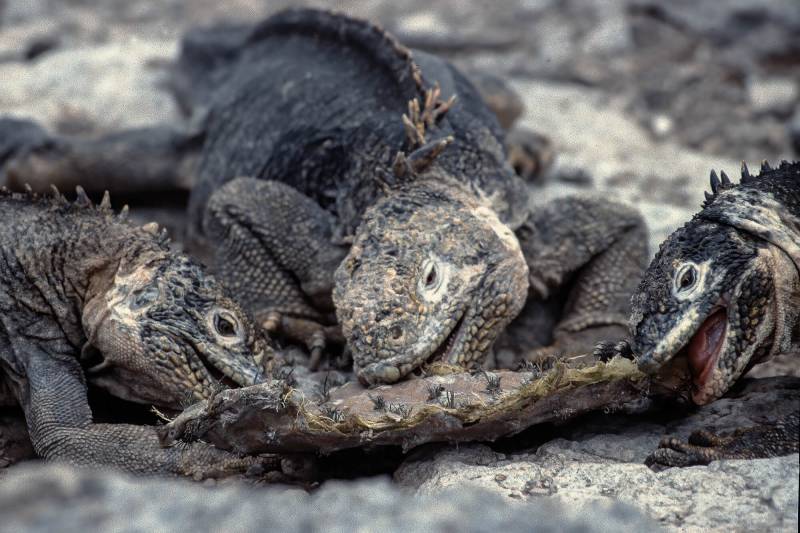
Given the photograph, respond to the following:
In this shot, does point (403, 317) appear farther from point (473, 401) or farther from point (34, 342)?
point (34, 342)

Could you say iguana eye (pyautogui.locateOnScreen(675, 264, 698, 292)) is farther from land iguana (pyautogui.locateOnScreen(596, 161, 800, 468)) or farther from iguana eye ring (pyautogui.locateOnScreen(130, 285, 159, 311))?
iguana eye ring (pyautogui.locateOnScreen(130, 285, 159, 311))

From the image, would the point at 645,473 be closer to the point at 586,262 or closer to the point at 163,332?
the point at 163,332

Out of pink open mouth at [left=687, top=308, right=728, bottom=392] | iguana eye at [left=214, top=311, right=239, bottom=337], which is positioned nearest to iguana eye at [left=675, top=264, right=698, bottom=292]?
pink open mouth at [left=687, top=308, right=728, bottom=392]

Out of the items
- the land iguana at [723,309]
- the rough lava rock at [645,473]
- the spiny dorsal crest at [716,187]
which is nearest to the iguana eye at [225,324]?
the rough lava rock at [645,473]

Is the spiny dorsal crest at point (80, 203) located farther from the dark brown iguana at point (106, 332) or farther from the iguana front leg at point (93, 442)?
the iguana front leg at point (93, 442)

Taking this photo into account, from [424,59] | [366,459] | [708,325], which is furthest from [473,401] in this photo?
[424,59]
